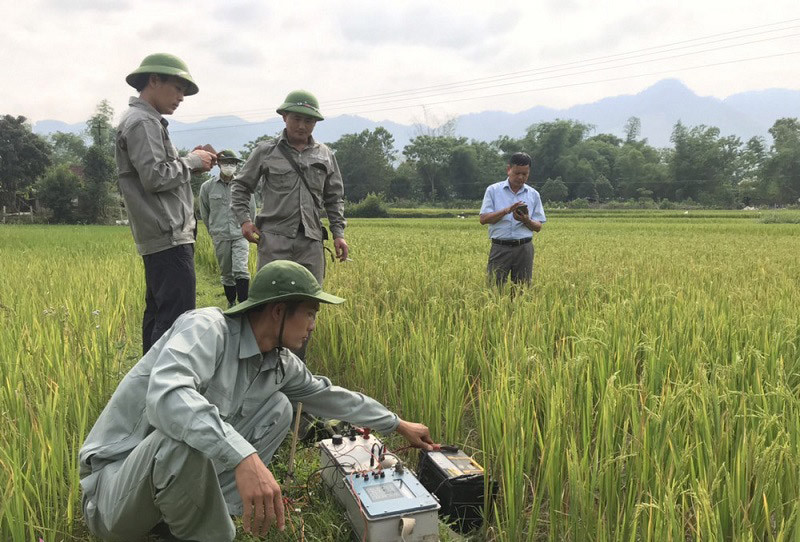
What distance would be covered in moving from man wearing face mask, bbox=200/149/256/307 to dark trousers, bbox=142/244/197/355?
253 centimetres

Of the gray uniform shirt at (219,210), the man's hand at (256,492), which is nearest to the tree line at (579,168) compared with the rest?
the gray uniform shirt at (219,210)

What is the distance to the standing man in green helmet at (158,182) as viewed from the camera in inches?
113

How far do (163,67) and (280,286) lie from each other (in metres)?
1.85

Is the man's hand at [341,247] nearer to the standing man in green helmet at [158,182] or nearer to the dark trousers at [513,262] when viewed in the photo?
the standing man in green helmet at [158,182]

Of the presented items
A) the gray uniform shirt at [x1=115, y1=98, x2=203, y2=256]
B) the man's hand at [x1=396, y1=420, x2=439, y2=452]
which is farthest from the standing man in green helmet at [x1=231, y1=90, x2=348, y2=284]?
the man's hand at [x1=396, y1=420, x2=439, y2=452]

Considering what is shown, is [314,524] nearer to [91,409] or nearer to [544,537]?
[544,537]

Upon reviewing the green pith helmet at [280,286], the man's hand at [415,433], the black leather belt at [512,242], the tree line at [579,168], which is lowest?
the man's hand at [415,433]

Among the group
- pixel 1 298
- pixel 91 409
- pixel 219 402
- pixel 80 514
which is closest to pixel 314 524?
pixel 219 402

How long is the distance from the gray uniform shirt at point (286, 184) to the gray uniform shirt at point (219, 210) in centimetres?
207

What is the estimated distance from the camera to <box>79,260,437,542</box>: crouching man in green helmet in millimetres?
1441

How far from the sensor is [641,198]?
5997 cm

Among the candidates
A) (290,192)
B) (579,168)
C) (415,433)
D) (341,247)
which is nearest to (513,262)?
(341,247)

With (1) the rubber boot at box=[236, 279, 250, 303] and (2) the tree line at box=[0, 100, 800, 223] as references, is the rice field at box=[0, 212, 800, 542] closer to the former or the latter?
(1) the rubber boot at box=[236, 279, 250, 303]

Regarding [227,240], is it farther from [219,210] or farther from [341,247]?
[341,247]
